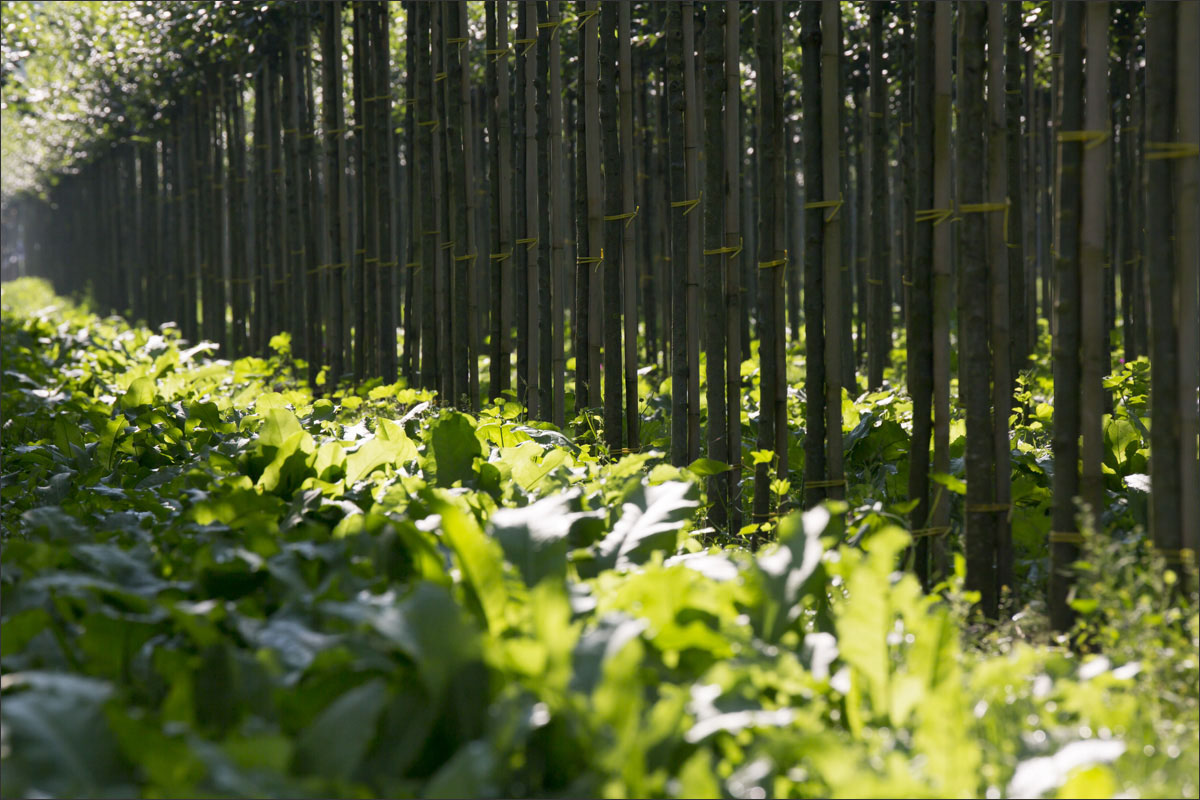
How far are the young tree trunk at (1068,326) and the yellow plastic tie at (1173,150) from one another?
0.21 meters

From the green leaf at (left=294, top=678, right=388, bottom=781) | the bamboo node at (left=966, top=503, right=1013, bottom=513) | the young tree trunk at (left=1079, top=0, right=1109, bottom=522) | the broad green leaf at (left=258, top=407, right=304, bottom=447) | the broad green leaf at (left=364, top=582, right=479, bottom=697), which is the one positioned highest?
the young tree trunk at (left=1079, top=0, right=1109, bottom=522)

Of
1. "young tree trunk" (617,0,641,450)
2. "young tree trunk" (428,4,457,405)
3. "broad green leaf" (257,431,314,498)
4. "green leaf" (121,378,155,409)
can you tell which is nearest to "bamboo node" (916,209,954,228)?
Answer: "broad green leaf" (257,431,314,498)

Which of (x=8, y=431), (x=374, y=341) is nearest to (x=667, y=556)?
(x=8, y=431)

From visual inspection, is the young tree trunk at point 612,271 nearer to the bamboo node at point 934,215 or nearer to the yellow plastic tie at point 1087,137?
the bamboo node at point 934,215

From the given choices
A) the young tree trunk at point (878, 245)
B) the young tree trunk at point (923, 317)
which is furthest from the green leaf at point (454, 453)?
the young tree trunk at point (878, 245)

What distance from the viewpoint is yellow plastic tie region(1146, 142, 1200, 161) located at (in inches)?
117

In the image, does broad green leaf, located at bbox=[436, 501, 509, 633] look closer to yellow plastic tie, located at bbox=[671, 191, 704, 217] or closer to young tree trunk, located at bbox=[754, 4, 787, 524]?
young tree trunk, located at bbox=[754, 4, 787, 524]

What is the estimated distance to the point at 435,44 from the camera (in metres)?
8.23

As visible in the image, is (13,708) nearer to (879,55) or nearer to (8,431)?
(8,431)

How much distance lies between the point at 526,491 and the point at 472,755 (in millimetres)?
2080

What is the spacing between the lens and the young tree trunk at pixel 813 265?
13.6ft

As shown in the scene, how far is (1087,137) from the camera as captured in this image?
3104 millimetres

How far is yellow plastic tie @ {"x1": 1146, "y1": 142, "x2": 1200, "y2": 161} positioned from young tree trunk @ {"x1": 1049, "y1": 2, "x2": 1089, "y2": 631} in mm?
209

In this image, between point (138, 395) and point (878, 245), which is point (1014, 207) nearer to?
point (878, 245)
